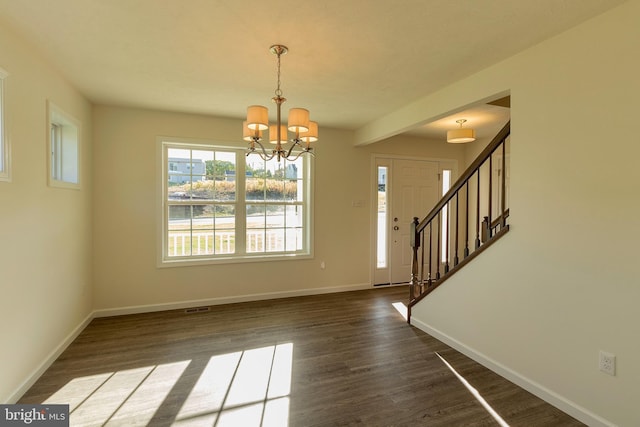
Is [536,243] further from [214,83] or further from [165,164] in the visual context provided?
[165,164]

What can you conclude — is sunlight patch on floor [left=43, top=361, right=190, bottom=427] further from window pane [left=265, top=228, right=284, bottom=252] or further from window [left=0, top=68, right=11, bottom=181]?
window pane [left=265, top=228, right=284, bottom=252]

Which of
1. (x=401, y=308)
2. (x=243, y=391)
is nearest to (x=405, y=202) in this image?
(x=401, y=308)

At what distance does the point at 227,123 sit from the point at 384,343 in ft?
10.8

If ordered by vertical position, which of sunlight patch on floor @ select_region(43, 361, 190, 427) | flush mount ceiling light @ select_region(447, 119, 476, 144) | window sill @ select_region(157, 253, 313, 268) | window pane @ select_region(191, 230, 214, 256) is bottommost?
sunlight patch on floor @ select_region(43, 361, 190, 427)

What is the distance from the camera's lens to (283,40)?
2.15 metres

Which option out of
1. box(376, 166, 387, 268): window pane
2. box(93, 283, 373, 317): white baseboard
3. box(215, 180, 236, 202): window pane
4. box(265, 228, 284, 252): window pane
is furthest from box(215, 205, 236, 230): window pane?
box(376, 166, 387, 268): window pane

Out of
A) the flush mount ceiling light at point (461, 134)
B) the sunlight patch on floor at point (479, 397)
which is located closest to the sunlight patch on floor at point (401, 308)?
the sunlight patch on floor at point (479, 397)

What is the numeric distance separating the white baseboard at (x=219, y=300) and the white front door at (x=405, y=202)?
70cm

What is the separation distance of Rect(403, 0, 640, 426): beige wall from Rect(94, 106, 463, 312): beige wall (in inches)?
94.8

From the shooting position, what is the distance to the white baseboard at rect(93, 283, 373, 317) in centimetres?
376

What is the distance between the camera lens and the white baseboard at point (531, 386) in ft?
6.28

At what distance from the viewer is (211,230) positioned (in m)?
4.23

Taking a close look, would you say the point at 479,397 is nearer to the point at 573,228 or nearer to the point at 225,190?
the point at 573,228

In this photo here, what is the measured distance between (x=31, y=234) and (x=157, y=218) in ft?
5.10
